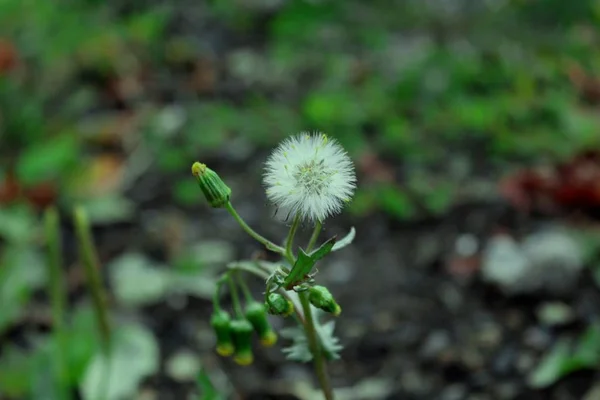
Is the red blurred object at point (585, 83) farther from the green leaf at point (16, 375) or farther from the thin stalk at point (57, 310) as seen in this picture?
the green leaf at point (16, 375)

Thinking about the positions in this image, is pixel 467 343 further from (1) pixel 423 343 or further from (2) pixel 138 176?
(2) pixel 138 176

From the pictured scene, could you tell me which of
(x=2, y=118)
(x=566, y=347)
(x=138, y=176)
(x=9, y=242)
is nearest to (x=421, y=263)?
(x=566, y=347)

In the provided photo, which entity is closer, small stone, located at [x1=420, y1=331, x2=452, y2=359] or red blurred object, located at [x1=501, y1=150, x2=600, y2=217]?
small stone, located at [x1=420, y1=331, x2=452, y2=359]

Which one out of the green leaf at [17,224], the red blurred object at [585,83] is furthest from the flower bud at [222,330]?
the red blurred object at [585,83]

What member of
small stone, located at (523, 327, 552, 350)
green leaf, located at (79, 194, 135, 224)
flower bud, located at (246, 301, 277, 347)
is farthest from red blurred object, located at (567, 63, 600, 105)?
flower bud, located at (246, 301, 277, 347)

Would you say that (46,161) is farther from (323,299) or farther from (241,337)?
(323,299)

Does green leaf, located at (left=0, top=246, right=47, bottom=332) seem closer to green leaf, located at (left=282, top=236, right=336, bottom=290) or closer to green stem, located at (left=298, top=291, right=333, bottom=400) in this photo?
green stem, located at (left=298, top=291, right=333, bottom=400)

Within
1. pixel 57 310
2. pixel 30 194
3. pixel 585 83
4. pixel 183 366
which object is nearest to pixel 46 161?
pixel 30 194
